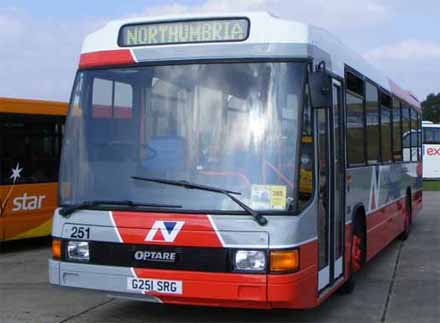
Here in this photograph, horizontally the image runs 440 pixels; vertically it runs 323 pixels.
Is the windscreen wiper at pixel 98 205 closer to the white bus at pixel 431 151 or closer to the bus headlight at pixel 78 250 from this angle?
the bus headlight at pixel 78 250

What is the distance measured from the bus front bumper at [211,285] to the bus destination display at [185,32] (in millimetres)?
2057

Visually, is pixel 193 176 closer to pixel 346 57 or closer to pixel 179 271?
pixel 179 271

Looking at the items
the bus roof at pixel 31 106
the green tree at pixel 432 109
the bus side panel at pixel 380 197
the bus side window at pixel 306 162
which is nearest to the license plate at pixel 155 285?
the bus side window at pixel 306 162

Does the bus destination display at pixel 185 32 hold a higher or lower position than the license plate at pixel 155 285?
higher

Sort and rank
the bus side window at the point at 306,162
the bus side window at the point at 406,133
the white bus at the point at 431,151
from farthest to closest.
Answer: the white bus at the point at 431,151
the bus side window at the point at 406,133
the bus side window at the point at 306,162

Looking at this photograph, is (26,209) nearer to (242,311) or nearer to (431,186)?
(242,311)

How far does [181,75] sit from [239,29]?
652 mm

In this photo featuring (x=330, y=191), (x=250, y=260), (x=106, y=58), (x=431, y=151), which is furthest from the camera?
(x=431, y=151)

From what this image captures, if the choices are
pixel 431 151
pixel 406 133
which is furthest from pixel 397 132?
pixel 431 151

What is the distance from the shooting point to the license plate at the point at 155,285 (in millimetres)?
6172

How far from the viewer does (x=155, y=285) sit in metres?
6.23

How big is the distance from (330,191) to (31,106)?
6942 mm

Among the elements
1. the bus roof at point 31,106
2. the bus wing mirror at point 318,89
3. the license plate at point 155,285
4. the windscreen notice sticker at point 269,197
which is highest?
the bus roof at point 31,106

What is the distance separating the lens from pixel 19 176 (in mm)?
12211
